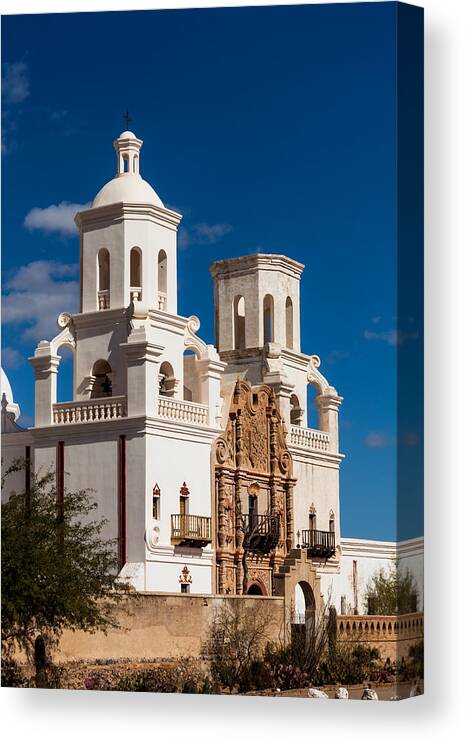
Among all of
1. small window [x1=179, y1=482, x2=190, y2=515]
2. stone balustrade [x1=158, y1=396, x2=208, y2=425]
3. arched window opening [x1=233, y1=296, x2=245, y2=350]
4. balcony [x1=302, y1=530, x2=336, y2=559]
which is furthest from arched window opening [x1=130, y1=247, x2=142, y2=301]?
balcony [x1=302, y1=530, x2=336, y2=559]

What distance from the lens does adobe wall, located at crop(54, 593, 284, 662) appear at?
79.2 feet

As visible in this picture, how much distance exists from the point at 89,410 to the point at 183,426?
1.42 m

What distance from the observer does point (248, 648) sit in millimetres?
24375

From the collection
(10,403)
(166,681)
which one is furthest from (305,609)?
(10,403)

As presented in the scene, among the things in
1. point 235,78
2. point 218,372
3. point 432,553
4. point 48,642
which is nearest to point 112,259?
point 218,372

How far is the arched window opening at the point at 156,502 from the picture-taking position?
26375 mm

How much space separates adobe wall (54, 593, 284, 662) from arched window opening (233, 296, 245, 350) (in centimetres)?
610

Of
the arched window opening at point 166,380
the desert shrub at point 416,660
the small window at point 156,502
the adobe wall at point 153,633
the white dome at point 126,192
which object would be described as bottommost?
the desert shrub at point 416,660

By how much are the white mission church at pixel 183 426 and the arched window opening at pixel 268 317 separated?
0.44 feet

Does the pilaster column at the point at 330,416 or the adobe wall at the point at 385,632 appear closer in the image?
the adobe wall at the point at 385,632

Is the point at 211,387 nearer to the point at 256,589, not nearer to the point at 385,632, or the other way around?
the point at 256,589

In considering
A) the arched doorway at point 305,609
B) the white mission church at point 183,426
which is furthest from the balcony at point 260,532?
the arched doorway at point 305,609

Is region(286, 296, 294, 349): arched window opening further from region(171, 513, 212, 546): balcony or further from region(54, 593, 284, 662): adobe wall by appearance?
region(54, 593, 284, 662): adobe wall

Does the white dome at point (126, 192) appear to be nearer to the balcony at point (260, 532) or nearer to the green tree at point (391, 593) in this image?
the balcony at point (260, 532)
